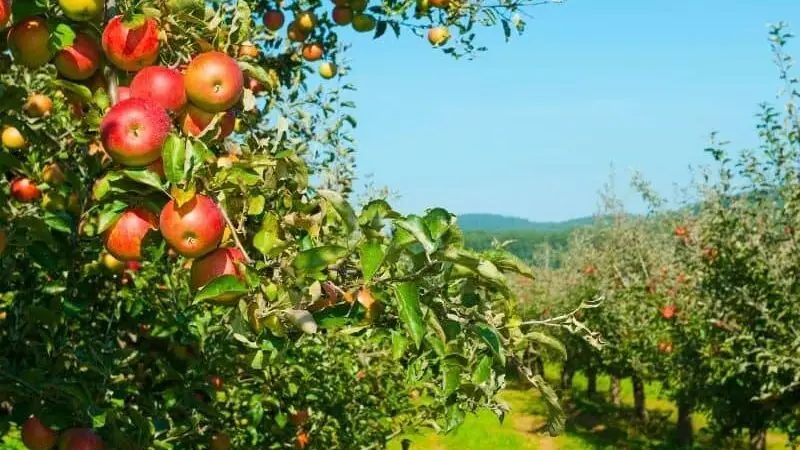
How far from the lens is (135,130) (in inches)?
62.7

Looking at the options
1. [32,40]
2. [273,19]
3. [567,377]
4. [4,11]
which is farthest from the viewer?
[567,377]

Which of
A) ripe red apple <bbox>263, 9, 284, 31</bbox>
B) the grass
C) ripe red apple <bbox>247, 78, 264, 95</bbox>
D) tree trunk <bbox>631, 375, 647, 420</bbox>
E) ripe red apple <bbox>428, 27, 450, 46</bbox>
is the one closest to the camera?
ripe red apple <bbox>247, 78, 264, 95</bbox>

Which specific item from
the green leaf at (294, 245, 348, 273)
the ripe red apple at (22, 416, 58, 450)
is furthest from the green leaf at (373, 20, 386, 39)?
the green leaf at (294, 245, 348, 273)

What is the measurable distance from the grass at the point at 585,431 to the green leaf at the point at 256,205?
39.6ft

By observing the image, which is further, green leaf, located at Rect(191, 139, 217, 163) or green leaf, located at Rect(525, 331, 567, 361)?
green leaf, located at Rect(525, 331, 567, 361)

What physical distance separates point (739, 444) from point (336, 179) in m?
11.7

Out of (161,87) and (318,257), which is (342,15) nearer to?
(161,87)


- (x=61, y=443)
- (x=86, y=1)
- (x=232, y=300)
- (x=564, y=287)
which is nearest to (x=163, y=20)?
(x=86, y=1)

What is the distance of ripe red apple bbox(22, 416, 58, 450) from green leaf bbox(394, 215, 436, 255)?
171 centimetres

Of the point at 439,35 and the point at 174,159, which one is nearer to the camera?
the point at 174,159

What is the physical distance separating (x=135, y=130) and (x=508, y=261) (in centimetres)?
80

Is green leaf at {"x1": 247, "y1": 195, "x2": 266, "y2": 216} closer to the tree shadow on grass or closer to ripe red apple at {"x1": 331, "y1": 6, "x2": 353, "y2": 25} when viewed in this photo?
ripe red apple at {"x1": 331, "y1": 6, "x2": 353, "y2": 25}

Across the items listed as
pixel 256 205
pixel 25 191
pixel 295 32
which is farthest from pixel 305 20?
pixel 256 205

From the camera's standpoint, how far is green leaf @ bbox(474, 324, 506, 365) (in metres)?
1.55
